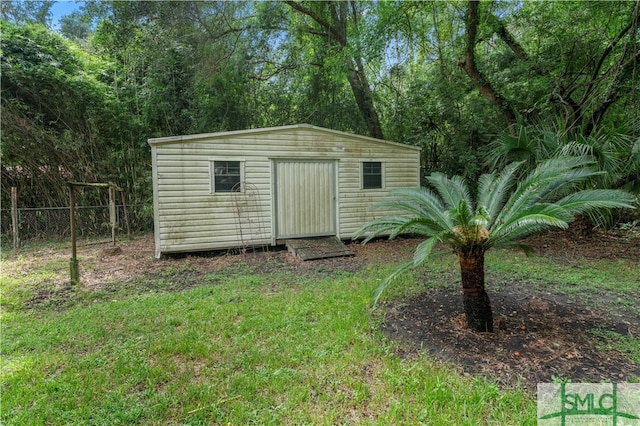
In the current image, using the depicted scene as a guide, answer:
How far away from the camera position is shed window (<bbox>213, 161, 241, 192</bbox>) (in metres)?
6.52

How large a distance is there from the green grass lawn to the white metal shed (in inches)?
106

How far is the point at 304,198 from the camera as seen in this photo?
718 centimetres

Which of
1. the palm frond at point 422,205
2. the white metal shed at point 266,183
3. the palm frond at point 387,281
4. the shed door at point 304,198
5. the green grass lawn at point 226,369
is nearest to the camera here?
the green grass lawn at point 226,369

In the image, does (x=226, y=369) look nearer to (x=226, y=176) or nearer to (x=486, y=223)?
(x=486, y=223)

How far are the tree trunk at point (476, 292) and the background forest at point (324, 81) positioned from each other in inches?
176

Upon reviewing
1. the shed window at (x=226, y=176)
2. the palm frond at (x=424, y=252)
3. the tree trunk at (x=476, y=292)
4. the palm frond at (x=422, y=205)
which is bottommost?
the tree trunk at (x=476, y=292)

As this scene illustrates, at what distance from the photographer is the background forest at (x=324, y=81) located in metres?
6.75

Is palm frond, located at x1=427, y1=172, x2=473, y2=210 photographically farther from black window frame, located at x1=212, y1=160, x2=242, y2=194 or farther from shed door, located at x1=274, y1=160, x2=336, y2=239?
black window frame, located at x1=212, y1=160, x2=242, y2=194

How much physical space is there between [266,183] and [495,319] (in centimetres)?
505

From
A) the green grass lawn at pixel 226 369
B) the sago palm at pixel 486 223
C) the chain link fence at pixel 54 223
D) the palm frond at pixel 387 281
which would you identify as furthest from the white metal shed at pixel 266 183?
the palm frond at pixel 387 281

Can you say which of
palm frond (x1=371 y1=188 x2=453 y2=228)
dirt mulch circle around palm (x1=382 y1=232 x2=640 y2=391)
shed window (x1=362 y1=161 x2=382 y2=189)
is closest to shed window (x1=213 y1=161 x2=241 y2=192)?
shed window (x1=362 y1=161 x2=382 y2=189)

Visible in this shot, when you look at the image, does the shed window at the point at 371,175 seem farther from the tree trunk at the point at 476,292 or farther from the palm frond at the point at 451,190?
the tree trunk at the point at 476,292

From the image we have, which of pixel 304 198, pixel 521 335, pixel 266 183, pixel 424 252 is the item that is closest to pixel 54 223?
pixel 266 183

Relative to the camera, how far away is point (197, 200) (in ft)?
20.9
